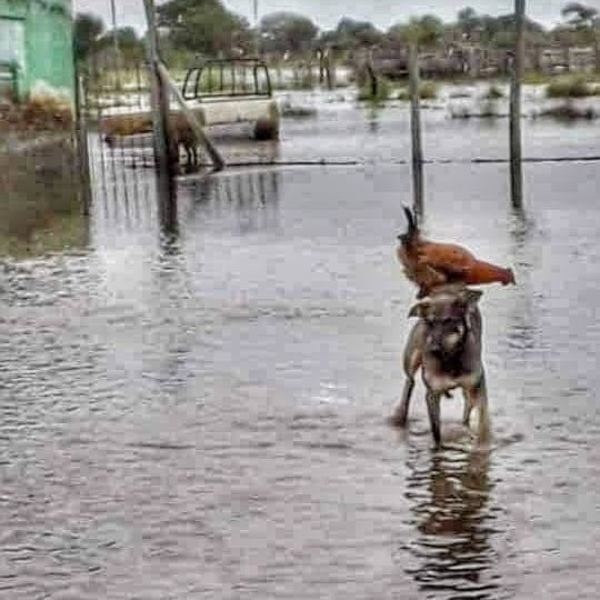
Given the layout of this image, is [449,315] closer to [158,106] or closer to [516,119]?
[516,119]

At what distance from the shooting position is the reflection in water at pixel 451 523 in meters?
7.55

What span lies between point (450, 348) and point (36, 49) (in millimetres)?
24637

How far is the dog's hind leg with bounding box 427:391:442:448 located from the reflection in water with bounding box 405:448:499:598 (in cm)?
11

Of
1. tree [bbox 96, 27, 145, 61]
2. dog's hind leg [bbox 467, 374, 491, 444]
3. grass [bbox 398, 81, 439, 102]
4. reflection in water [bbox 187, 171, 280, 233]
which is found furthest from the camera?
tree [bbox 96, 27, 145, 61]

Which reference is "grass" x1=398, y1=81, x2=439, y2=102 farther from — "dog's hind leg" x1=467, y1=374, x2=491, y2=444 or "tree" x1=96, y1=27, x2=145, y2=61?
"dog's hind leg" x1=467, y1=374, x2=491, y2=444

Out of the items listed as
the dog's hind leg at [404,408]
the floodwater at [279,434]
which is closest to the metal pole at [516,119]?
the floodwater at [279,434]

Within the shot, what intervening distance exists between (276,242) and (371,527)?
11.5 m

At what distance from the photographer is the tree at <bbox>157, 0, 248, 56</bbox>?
89250 mm

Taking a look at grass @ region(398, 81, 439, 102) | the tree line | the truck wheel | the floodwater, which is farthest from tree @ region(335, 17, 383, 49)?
the floodwater

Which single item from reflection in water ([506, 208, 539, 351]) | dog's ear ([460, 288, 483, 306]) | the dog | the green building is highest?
the green building

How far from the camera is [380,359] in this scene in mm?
12180

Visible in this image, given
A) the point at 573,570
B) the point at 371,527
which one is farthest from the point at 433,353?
the point at 573,570

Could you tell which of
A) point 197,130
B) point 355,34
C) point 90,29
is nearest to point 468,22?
point 355,34

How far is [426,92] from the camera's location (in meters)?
67.3
